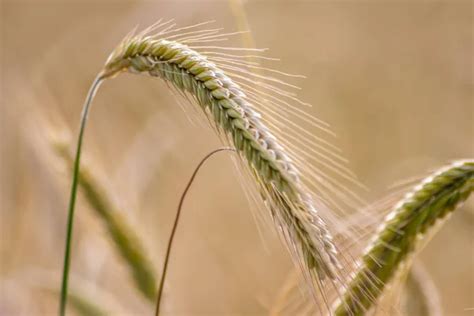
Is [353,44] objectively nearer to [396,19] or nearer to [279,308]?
[396,19]

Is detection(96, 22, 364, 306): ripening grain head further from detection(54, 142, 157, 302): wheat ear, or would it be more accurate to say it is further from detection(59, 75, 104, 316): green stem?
detection(54, 142, 157, 302): wheat ear

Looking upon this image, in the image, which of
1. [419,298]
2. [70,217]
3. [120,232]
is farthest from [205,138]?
[70,217]

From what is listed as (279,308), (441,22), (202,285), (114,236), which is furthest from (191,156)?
(279,308)

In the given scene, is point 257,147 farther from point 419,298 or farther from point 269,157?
point 419,298

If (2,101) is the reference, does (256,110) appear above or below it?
below

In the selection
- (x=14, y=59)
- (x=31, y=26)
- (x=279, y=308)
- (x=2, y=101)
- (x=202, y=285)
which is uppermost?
(x=31, y=26)

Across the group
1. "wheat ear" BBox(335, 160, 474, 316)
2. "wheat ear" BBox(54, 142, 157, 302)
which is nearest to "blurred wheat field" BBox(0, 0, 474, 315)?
"wheat ear" BBox(54, 142, 157, 302)

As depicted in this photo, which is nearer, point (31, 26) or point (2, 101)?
point (2, 101)

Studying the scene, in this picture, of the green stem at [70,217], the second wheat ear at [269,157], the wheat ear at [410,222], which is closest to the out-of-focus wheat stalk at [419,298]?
the wheat ear at [410,222]
